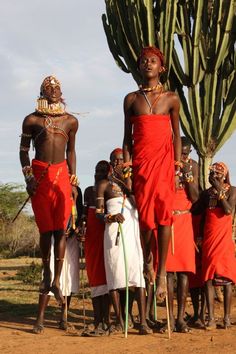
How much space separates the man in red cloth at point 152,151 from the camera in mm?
6504

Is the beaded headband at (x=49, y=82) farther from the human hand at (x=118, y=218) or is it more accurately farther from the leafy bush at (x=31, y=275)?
the leafy bush at (x=31, y=275)

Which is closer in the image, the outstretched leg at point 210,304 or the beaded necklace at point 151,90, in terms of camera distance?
the beaded necklace at point 151,90

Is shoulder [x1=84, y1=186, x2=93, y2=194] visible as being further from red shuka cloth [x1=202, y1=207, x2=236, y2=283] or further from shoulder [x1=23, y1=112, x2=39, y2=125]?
red shuka cloth [x1=202, y1=207, x2=236, y2=283]

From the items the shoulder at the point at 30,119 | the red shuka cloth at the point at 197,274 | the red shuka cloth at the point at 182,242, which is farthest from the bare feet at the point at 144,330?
the shoulder at the point at 30,119

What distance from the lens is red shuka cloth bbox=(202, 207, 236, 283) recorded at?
802cm

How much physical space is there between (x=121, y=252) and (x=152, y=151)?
1.53 meters

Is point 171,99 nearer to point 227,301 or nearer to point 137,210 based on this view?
point 137,210

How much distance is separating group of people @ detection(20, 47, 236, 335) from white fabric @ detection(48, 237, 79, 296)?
1 cm

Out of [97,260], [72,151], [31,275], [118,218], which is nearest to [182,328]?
[97,260]

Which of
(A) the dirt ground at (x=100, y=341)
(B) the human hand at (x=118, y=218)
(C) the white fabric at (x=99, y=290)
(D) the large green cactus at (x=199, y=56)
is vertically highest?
(D) the large green cactus at (x=199, y=56)

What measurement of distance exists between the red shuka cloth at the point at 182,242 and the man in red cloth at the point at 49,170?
50.2 inches

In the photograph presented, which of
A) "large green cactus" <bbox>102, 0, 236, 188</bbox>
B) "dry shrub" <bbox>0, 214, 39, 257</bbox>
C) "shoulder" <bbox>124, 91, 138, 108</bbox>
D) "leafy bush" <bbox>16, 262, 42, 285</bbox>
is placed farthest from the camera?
"dry shrub" <bbox>0, 214, 39, 257</bbox>

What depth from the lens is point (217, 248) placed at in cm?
808

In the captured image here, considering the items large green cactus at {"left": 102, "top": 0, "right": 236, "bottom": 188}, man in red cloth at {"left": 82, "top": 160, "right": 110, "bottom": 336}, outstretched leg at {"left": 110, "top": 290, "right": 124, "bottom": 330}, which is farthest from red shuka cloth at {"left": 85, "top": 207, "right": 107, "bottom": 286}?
large green cactus at {"left": 102, "top": 0, "right": 236, "bottom": 188}
